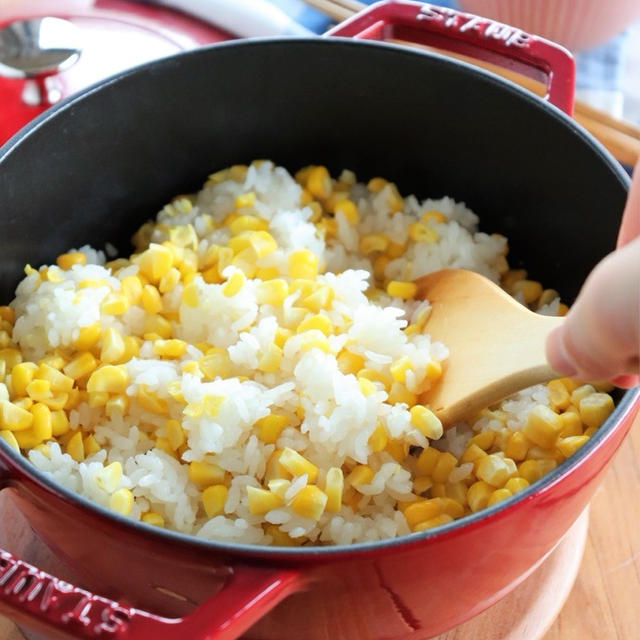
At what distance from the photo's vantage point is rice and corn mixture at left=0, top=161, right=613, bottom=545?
1.24 metres

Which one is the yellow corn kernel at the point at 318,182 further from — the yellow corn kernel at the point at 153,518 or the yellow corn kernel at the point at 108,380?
the yellow corn kernel at the point at 153,518

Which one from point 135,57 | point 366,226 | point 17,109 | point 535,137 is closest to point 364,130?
point 366,226

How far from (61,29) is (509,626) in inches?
56.8

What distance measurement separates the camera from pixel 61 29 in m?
1.91

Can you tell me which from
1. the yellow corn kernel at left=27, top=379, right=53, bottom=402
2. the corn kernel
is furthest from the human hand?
the yellow corn kernel at left=27, top=379, right=53, bottom=402

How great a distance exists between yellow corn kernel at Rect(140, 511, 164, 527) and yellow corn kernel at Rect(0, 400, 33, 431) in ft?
0.71

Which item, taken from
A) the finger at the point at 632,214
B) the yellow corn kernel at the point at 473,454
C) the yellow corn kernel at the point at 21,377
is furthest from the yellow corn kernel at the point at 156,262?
the finger at the point at 632,214

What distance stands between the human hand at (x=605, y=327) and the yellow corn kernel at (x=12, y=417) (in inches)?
30.2

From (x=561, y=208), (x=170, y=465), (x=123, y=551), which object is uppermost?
(x=561, y=208)

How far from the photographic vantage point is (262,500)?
1.19m

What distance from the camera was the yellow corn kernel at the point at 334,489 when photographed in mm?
1208

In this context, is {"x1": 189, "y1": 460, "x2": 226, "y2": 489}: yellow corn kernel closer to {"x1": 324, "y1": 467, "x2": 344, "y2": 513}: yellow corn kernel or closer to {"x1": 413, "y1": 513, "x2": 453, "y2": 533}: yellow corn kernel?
{"x1": 324, "y1": 467, "x2": 344, "y2": 513}: yellow corn kernel

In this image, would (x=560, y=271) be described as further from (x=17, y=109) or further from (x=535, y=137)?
(x=17, y=109)

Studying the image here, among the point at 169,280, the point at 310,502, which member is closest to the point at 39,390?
the point at 169,280
